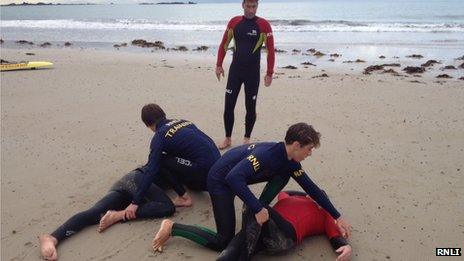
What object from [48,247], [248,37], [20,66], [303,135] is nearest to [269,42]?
[248,37]

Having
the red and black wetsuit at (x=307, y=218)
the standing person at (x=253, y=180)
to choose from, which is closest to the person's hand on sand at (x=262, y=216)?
the standing person at (x=253, y=180)

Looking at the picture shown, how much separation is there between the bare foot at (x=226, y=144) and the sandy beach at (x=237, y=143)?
245 mm

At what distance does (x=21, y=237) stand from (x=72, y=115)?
150 inches

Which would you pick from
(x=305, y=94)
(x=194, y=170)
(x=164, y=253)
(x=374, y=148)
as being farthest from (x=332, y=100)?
(x=164, y=253)

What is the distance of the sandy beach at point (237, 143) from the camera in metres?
3.65

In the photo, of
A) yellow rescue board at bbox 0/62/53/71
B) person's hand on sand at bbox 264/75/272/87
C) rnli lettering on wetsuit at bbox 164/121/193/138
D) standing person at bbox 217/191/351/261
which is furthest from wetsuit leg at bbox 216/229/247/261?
yellow rescue board at bbox 0/62/53/71

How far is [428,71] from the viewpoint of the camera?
37.5ft

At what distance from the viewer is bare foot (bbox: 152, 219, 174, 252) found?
3.42 meters

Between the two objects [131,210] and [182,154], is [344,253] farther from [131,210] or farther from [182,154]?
[131,210]

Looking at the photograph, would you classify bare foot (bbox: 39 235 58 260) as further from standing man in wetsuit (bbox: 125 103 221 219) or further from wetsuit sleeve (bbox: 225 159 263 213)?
wetsuit sleeve (bbox: 225 159 263 213)

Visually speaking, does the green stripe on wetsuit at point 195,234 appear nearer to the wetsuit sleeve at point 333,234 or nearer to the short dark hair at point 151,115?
the wetsuit sleeve at point 333,234

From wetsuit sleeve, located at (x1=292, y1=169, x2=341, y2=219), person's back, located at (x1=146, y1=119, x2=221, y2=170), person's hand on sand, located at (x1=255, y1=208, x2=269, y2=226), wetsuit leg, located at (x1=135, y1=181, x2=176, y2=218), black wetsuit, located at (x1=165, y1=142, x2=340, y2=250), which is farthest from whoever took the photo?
person's back, located at (x1=146, y1=119, x2=221, y2=170)

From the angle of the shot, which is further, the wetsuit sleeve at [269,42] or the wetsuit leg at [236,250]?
the wetsuit sleeve at [269,42]

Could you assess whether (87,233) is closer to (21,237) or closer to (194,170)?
(21,237)
